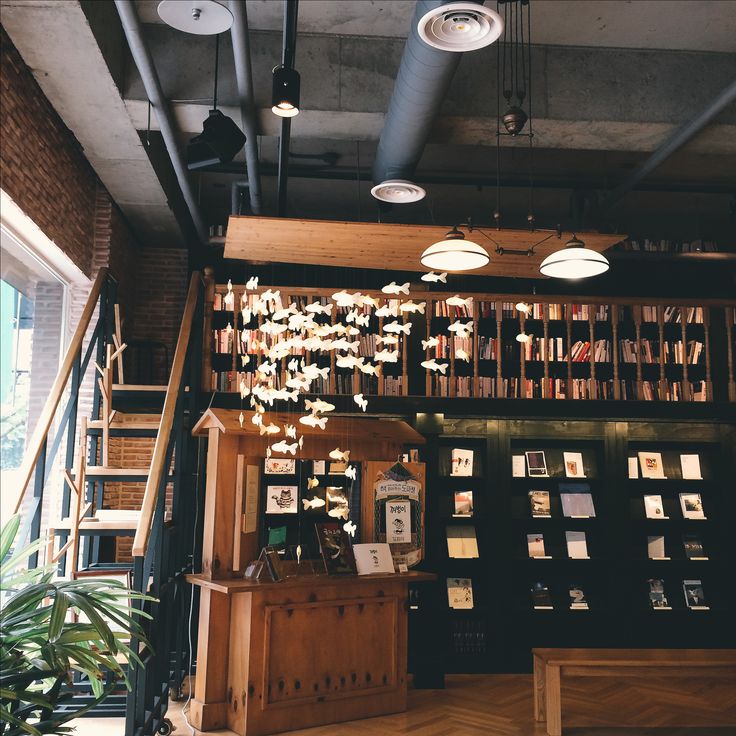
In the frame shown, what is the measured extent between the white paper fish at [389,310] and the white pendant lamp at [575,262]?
2095 millimetres

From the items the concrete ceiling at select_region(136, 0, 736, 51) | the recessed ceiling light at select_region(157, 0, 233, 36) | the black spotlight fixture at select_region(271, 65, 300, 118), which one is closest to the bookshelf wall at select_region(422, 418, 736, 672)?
the concrete ceiling at select_region(136, 0, 736, 51)

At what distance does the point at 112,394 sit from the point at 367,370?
2.10 metres

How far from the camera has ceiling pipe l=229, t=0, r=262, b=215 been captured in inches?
163

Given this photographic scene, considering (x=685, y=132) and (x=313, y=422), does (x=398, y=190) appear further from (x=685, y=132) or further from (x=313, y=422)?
(x=685, y=132)

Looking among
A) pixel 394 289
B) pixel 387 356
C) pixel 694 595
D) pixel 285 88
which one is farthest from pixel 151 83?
pixel 694 595

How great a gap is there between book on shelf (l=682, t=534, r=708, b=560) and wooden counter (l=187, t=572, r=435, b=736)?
3.71 metres

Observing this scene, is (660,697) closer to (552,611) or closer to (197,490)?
(552,611)

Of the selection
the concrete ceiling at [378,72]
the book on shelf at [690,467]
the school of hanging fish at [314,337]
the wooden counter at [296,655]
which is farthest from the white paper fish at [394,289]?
the book on shelf at [690,467]

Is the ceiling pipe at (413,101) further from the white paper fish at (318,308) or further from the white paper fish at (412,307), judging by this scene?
the white paper fish at (318,308)

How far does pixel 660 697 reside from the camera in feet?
20.5

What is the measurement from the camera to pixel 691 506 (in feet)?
26.4

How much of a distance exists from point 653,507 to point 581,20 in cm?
480

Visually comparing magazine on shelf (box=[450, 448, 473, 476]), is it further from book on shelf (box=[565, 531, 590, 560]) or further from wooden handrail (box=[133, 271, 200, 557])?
wooden handrail (box=[133, 271, 200, 557])

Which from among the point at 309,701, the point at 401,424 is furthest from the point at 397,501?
the point at 309,701
